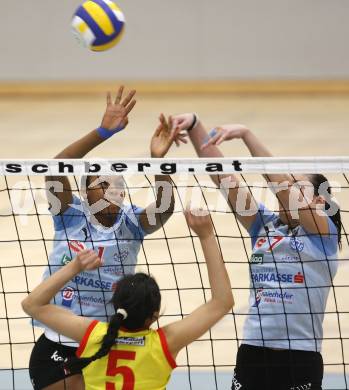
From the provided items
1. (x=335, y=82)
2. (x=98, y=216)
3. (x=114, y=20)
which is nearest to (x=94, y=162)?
(x=98, y=216)

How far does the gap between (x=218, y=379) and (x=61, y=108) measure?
8.38 m

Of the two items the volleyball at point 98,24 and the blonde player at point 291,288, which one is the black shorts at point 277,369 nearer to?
the blonde player at point 291,288

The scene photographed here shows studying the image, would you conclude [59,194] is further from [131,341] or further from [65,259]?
[131,341]

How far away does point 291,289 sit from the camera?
3.53 meters

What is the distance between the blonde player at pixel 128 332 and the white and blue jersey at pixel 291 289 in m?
0.63

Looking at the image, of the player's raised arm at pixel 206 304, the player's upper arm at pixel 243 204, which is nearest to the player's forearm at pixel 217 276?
the player's raised arm at pixel 206 304

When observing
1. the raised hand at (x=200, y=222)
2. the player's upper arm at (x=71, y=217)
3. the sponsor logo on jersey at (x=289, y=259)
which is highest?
the player's upper arm at (x=71, y=217)

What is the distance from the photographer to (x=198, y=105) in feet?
41.9

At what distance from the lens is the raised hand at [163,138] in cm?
361

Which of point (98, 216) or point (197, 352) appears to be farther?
point (197, 352)

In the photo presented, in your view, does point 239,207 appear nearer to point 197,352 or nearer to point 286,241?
point 286,241

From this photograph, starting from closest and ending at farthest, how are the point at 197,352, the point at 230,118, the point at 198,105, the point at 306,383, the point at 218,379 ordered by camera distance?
the point at 306,383 < the point at 218,379 < the point at 197,352 < the point at 230,118 < the point at 198,105

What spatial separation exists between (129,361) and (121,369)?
0.12 feet

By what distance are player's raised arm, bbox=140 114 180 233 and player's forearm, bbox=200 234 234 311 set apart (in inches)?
28.3
